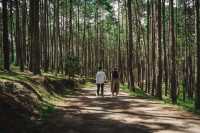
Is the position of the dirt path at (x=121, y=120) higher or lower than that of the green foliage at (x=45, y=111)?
lower

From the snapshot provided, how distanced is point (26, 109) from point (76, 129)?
2.54 meters

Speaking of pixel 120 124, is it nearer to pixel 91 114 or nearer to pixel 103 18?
pixel 91 114

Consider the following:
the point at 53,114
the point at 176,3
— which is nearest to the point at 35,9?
the point at 53,114

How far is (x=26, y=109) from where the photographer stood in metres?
13.6

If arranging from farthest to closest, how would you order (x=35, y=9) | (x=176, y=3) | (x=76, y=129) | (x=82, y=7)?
(x=82, y=7) < (x=176, y=3) < (x=35, y=9) < (x=76, y=129)

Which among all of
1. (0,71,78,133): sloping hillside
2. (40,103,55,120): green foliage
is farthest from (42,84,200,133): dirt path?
(0,71,78,133): sloping hillside

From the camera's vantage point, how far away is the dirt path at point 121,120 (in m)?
11.6

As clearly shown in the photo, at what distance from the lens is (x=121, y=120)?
13.3 m

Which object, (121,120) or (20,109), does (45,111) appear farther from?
(121,120)

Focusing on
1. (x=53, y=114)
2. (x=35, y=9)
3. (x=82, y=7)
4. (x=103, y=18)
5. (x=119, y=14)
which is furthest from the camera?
(x=103, y=18)

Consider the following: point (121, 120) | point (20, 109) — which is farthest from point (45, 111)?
point (121, 120)

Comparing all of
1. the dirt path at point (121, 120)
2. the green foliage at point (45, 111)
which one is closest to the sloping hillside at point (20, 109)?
the green foliage at point (45, 111)

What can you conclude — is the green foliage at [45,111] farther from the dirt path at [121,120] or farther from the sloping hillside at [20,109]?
the dirt path at [121,120]

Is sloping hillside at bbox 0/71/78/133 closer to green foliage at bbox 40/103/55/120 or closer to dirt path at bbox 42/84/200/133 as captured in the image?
green foliage at bbox 40/103/55/120
